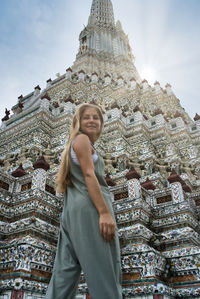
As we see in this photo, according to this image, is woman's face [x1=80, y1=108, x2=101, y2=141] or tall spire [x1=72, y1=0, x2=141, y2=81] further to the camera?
tall spire [x1=72, y1=0, x2=141, y2=81]

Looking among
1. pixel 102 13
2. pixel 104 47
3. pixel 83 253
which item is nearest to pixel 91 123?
pixel 83 253

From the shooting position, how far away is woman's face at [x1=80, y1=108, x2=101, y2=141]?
2617 millimetres

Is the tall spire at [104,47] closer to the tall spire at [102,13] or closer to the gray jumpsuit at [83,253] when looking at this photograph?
the tall spire at [102,13]

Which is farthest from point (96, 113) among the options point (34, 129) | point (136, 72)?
point (136, 72)

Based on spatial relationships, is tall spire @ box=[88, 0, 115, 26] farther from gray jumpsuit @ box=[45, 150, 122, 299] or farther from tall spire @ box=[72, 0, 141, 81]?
gray jumpsuit @ box=[45, 150, 122, 299]

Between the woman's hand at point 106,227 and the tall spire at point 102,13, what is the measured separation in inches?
1280

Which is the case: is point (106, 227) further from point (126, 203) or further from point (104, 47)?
point (104, 47)

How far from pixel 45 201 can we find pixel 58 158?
4497mm

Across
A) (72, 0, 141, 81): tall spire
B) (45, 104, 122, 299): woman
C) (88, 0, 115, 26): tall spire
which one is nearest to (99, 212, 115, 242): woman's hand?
(45, 104, 122, 299): woman

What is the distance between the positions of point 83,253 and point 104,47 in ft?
92.6

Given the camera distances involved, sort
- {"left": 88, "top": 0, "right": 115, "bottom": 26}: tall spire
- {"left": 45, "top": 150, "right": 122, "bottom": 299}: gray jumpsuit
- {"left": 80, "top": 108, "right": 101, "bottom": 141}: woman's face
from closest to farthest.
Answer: {"left": 45, "top": 150, "right": 122, "bottom": 299}: gray jumpsuit
{"left": 80, "top": 108, "right": 101, "bottom": 141}: woman's face
{"left": 88, "top": 0, "right": 115, "bottom": 26}: tall spire

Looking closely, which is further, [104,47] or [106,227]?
[104,47]

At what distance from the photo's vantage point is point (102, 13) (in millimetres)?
33625

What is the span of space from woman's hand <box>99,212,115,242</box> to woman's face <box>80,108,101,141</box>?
2.80 ft
